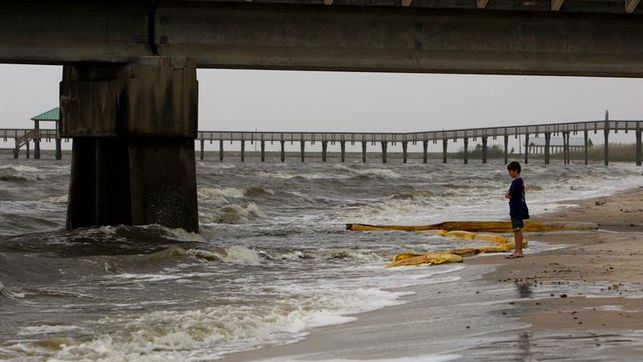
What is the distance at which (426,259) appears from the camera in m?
14.3

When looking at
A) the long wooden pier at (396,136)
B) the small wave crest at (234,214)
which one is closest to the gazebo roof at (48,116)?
the long wooden pier at (396,136)

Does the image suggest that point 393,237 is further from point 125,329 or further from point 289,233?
point 125,329

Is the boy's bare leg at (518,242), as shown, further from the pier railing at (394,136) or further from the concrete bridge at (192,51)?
the pier railing at (394,136)

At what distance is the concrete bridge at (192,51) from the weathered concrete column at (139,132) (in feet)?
0.08

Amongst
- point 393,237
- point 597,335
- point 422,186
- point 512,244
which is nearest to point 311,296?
point 597,335

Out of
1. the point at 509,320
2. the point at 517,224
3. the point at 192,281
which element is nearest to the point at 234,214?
the point at 517,224

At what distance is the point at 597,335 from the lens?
7.32 m

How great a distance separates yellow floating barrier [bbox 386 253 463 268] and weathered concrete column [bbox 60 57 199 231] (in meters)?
5.39

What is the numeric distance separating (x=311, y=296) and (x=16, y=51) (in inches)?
412

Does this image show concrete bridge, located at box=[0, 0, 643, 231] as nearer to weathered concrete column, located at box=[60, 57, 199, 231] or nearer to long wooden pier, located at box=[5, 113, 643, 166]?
weathered concrete column, located at box=[60, 57, 199, 231]

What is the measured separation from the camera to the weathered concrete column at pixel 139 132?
1842cm

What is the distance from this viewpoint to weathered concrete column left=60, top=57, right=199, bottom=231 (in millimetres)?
18422

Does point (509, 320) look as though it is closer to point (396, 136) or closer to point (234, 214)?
point (234, 214)

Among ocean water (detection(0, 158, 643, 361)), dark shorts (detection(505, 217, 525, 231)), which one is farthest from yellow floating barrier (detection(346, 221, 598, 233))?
dark shorts (detection(505, 217, 525, 231))
